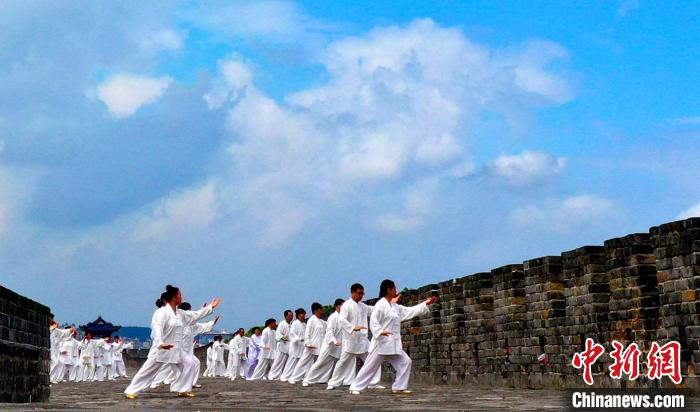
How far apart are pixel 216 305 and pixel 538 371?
17.7 ft

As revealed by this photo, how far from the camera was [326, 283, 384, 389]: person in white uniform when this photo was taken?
737 inches

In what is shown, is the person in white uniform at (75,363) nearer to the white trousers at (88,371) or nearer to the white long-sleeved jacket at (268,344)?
the white trousers at (88,371)

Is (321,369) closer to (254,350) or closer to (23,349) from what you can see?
(23,349)

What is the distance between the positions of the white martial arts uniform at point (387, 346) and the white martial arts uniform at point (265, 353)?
50.5 feet

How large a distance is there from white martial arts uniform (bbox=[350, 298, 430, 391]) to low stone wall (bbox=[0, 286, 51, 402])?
4.57m

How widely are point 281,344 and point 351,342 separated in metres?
10.3

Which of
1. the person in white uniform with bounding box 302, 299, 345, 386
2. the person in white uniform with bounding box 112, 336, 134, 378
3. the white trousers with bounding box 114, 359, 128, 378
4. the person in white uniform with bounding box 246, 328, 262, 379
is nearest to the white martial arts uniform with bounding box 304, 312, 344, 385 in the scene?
the person in white uniform with bounding box 302, 299, 345, 386

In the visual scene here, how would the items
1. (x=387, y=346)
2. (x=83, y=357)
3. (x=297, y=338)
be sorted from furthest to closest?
(x=83, y=357)
(x=297, y=338)
(x=387, y=346)

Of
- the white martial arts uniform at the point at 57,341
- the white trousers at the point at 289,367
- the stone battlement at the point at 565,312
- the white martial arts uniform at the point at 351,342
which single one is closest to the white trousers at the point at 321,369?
the white martial arts uniform at the point at 351,342

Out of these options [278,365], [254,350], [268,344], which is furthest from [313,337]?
[254,350]

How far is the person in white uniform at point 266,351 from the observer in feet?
104

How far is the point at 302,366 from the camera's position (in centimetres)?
2592

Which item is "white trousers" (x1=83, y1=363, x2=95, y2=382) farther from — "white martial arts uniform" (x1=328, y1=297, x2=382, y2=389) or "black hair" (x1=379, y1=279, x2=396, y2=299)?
"black hair" (x1=379, y1=279, x2=396, y2=299)

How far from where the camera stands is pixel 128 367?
2226 inches
